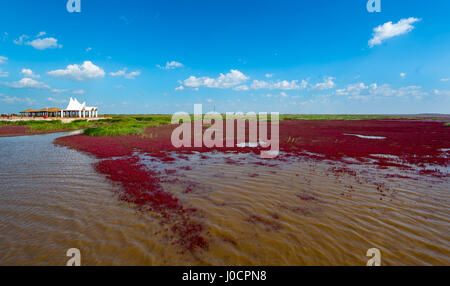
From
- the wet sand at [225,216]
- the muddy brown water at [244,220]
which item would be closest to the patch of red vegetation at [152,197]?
the wet sand at [225,216]

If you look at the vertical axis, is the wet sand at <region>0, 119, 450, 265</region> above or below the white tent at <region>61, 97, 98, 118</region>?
below

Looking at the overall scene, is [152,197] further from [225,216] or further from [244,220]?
[244,220]

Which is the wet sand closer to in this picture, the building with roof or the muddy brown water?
the muddy brown water

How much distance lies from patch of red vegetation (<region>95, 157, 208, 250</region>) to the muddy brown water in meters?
0.35

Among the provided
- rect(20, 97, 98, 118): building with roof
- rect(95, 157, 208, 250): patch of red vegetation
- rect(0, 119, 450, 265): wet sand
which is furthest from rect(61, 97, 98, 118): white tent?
rect(95, 157, 208, 250): patch of red vegetation

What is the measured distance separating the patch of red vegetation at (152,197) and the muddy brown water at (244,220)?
→ 1.14ft

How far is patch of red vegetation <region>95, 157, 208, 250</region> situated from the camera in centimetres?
592

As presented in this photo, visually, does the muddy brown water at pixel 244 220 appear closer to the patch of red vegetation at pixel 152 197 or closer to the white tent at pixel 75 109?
the patch of red vegetation at pixel 152 197

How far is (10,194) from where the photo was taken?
28.7 ft

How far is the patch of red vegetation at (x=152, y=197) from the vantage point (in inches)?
233

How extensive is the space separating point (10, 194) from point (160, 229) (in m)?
8.06

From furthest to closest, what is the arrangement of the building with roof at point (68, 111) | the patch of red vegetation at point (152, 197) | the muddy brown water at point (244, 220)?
the building with roof at point (68, 111), the patch of red vegetation at point (152, 197), the muddy brown water at point (244, 220)

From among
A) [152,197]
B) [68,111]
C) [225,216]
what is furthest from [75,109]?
[225,216]
